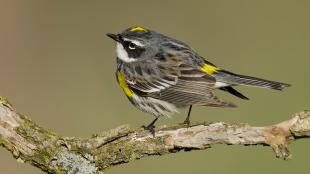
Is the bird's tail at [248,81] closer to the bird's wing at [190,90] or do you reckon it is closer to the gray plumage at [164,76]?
the gray plumage at [164,76]

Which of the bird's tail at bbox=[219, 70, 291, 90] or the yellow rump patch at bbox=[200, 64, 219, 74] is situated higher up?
the yellow rump patch at bbox=[200, 64, 219, 74]

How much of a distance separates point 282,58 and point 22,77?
5388 millimetres

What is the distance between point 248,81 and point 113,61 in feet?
22.3

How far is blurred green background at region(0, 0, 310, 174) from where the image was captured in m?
12.2

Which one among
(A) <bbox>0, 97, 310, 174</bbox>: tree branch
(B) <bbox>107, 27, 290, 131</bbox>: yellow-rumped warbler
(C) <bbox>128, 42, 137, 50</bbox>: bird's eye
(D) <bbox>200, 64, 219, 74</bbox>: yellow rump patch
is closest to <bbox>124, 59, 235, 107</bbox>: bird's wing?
(B) <bbox>107, 27, 290, 131</bbox>: yellow-rumped warbler

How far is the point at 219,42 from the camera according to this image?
50.1ft

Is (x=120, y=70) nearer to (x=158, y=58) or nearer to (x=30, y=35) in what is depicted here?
(x=158, y=58)

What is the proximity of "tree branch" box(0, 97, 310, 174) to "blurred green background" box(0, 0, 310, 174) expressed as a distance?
190 inches

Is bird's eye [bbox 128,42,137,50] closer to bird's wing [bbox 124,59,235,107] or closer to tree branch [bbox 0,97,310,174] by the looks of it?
bird's wing [bbox 124,59,235,107]

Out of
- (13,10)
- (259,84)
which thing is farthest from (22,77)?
(259,84)

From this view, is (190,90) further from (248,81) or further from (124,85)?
(124,85)

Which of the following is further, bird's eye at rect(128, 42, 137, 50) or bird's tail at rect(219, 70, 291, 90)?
bird's eye at rect(128, 42, 137, 50)

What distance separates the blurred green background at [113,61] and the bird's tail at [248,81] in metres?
3.37

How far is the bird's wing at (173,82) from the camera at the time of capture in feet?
27.4
